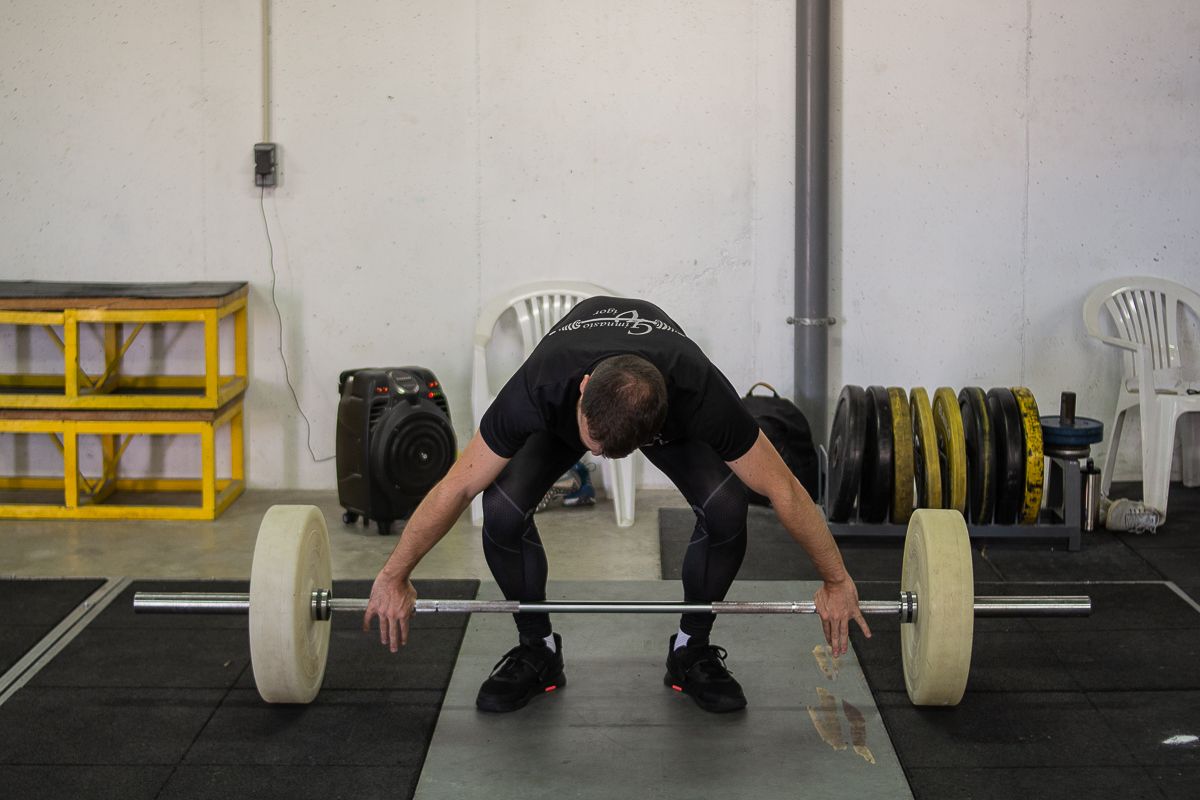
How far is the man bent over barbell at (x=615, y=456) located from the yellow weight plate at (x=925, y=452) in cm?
130

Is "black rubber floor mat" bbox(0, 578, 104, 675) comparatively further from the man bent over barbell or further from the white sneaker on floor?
the white sneaker on floor

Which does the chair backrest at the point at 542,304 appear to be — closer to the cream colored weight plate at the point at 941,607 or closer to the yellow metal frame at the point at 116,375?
the yellow metal frame at the point at 116,375

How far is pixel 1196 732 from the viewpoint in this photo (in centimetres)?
296

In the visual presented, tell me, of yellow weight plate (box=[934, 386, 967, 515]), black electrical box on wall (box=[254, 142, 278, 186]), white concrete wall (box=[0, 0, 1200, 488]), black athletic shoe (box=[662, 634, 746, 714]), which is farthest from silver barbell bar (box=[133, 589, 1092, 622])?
black electrical box on wall (box=[254, 142, 278, 186])

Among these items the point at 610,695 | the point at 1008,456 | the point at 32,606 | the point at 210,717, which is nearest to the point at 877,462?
the point at 1008,456

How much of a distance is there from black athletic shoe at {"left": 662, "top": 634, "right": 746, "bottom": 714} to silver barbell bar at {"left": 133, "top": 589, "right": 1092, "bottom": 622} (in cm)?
21

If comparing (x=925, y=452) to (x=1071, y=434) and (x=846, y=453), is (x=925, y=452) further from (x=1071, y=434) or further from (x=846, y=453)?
(x=1071, y=434)

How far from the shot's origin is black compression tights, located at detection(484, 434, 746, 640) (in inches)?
117

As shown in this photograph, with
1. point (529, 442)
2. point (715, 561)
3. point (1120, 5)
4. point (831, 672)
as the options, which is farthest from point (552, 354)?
point (1120, 5)

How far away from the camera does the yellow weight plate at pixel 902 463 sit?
4.26m

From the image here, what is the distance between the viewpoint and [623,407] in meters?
2.42

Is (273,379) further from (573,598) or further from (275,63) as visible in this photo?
(573,598)

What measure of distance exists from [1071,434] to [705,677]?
185 centimetres

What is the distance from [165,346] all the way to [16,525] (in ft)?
2.67
